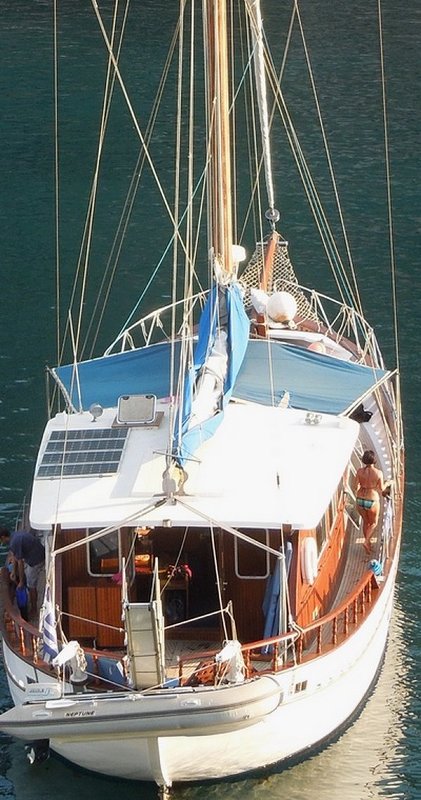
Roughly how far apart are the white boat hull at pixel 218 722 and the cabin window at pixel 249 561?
1417mm

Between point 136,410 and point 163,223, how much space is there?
2146 centimetres

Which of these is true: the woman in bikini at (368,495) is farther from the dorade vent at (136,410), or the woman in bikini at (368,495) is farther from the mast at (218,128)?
the mast at (218,128)

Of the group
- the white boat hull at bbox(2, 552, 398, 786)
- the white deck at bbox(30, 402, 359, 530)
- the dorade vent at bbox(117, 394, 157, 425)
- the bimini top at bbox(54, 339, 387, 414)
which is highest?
the bimini top at bbox(54, 339, 387, 414)

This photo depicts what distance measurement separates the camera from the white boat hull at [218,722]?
55.9 feet

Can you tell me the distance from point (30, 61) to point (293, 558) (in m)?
43.3

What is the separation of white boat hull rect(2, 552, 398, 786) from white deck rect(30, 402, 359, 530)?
197 cm

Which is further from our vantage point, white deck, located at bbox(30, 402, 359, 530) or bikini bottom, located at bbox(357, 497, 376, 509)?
bikini bottom, located at bbox(357, 497, 376, 509)

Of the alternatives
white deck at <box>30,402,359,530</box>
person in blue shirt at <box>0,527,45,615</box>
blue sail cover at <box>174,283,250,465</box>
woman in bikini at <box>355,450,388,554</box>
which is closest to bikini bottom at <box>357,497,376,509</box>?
woman in bikini at <box>355,450,388,554</box>

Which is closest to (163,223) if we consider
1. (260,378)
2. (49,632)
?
(260,378)

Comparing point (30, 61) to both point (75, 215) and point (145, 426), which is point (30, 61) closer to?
point (75, 215)

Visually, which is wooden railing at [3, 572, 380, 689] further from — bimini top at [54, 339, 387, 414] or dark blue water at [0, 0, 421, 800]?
bimini top at [54, 339, 387, 414]

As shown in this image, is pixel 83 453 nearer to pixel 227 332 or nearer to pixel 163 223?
pixel 227 332

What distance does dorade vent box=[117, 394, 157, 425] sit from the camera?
67.3ft

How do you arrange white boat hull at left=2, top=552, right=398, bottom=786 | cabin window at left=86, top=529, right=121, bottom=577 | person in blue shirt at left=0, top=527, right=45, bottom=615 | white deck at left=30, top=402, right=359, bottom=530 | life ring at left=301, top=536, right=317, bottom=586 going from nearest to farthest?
1. white boat hull at left=2, top=552, right=398, bottom=786
2. white deck at left=30, top=402, right=359, bottom=530
3. life ring at left=301, top=536, right=317, bottom=586
4. cabin window at left=86, top=529, right=121, bottom=577
5. person in blue shirt at left=0, top=527, right=45, bottom=615
